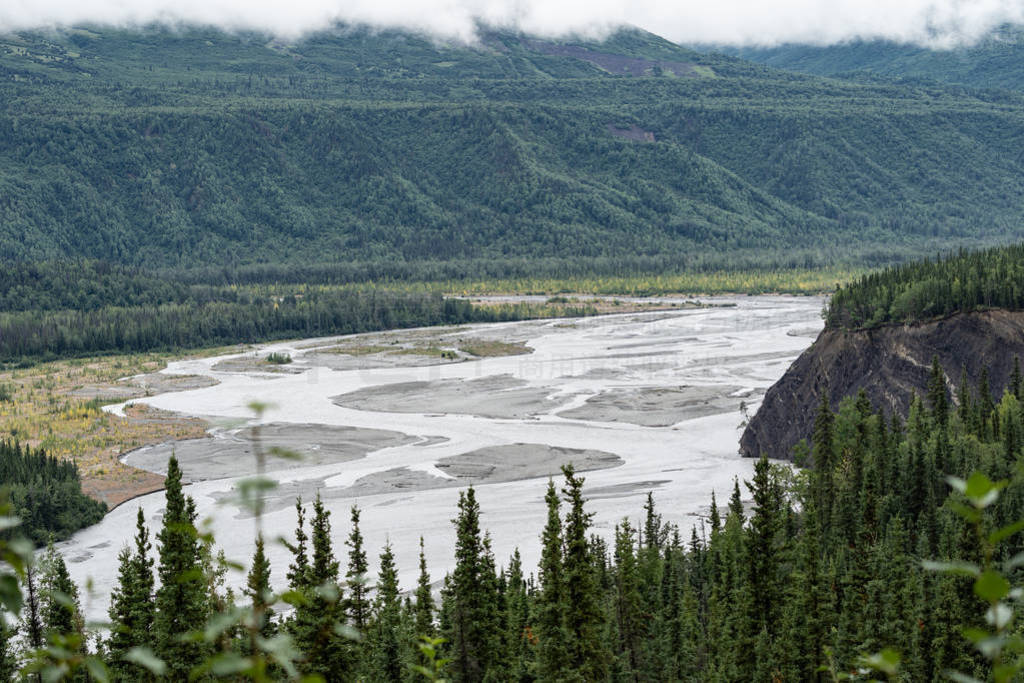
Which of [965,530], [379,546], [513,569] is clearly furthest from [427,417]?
[965,530]

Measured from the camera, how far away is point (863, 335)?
90.2 meters

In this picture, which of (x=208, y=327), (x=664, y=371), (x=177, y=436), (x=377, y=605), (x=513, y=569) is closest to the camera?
(x=377, y=605)

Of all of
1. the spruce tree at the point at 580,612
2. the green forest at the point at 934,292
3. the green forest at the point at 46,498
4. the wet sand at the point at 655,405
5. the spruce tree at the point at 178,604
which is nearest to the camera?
the spruce tree at the point at 178,604

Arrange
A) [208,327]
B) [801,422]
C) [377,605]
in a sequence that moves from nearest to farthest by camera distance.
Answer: [377,605] → [801,422] → [208,327]

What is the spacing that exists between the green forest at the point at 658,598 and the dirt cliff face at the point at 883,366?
52.2 ft

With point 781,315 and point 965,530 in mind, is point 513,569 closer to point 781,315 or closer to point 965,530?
point 965,530

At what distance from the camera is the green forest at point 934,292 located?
277 feet

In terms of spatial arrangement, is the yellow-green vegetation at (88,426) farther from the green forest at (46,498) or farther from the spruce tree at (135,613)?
the spruce tree at (135,613)

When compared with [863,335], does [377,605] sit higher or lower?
lower

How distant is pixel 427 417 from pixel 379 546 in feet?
148

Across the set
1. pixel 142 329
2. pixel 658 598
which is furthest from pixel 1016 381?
pixel 142 329

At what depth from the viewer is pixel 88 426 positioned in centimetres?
10769

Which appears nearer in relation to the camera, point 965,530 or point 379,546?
point 965,530

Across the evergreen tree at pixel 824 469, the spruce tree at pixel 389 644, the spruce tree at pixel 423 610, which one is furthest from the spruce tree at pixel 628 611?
the evergreen tree at pixel 824 469
